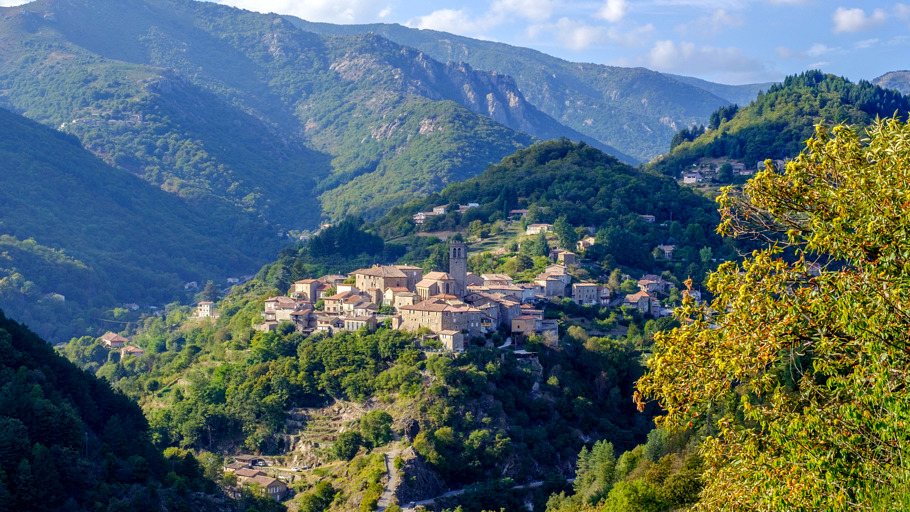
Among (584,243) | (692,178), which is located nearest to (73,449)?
(584,243)

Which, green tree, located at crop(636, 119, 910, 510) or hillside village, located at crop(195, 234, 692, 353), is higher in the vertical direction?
green tree, located at crop(636, 119, 910, 510)

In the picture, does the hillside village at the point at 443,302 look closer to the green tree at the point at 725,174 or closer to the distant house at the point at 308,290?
the distant house at the point at 308,290

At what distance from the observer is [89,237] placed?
151375 mm

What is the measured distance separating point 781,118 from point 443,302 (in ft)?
303

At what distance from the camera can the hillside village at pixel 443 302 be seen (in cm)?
6022

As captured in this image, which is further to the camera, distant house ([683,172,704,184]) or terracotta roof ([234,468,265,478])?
distant house ([683,172,704,184])

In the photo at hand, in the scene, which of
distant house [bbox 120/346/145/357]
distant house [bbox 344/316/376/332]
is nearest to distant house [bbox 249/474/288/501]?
distant house [bbox 344/316/376/332]

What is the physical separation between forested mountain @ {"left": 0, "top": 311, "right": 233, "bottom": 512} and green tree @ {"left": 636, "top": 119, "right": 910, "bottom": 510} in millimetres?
32034

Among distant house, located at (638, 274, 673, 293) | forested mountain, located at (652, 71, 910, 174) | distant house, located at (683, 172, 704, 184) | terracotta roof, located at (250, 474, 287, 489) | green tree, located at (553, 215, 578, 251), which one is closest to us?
terracotta roof, located at (250, 474, 287, 489)

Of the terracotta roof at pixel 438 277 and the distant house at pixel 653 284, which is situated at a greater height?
the terracotta roof at pixel 438 277

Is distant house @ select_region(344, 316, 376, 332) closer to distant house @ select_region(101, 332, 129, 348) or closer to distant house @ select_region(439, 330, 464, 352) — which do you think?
distant house @ select_region(439, 330, 464, 352)

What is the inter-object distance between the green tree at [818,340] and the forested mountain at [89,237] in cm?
11033

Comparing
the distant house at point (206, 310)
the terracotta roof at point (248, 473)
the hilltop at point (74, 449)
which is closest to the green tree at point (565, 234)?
the distant house at point (206, 310)

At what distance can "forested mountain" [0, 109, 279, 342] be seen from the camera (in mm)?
125438
